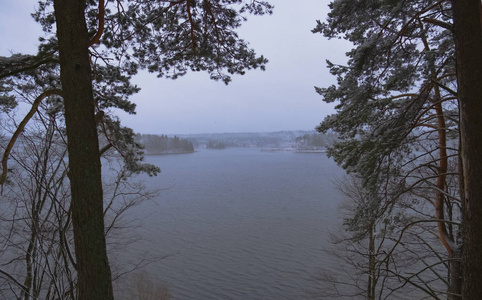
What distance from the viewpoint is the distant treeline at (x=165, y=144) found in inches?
2097

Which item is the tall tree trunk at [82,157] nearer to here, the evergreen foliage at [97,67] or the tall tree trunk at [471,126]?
the evergreen foliage at [97,67]

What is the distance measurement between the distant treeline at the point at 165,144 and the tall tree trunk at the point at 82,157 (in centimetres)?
4802

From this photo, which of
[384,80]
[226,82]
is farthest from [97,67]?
[384,80]

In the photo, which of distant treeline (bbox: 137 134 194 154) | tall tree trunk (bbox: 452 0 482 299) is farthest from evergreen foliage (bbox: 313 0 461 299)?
distant treeline (bbox: 137 134 194 154)

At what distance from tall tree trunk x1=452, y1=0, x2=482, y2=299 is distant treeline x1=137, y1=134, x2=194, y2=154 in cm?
4891

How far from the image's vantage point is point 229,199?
23453 mm

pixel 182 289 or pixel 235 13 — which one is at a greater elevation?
pixel 235 13

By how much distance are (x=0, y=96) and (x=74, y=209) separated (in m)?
3.88

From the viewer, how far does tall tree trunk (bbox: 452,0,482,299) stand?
2.60m

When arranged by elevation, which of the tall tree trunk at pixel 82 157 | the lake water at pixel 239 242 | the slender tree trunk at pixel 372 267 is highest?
the tall tree trunk at pixel 82 157

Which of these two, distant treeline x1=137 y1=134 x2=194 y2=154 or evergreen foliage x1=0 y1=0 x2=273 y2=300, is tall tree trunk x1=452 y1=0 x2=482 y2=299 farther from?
distant treeline x1=137 y1=134 x2=194 y2=154

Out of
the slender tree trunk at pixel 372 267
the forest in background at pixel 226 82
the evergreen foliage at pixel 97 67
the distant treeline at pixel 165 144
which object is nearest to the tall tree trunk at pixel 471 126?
the forest in background at pixel 226 82

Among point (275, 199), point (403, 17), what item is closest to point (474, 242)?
point (403, 17)

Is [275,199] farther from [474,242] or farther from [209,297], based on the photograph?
[474,242]
